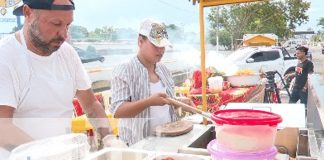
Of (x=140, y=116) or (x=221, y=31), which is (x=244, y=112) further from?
(x=221, y=31)

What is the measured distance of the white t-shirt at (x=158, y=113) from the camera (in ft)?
7.22

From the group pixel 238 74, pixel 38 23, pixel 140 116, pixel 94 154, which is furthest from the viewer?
pixel 238 74

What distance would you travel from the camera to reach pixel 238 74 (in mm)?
6637

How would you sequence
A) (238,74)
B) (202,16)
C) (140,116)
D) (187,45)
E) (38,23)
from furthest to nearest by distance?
(187,45), (238,74), (202,16), (140,116), (38,23)

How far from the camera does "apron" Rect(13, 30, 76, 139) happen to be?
166cm

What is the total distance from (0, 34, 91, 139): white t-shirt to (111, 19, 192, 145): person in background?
350mm

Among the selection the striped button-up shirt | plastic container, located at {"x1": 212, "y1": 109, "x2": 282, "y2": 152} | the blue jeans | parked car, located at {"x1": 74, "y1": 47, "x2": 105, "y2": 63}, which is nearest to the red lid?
plastic container, located at {"x1": 212, "y1": 109, "x2": 282, "y2": 152}

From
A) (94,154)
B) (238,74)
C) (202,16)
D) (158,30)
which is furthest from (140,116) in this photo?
(238,74)

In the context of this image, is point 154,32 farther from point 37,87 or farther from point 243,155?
point 243,155

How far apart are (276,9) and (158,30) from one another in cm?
2090

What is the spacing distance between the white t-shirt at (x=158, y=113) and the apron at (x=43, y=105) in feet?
1.88

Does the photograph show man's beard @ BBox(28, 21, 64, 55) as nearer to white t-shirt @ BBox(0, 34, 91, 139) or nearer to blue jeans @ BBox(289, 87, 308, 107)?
white t-shirt @ BBox(0, 34, 91, 139)

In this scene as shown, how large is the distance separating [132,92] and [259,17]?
21.4 metres

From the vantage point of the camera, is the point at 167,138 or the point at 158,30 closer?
the point at 167,138
